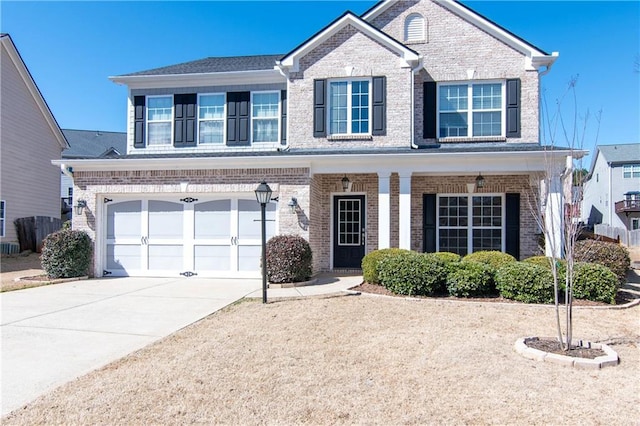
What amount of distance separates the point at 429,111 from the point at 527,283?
253 inches

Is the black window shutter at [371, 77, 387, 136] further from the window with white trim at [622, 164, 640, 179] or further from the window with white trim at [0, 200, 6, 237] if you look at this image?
the window with white trim at [622, 164, 640, 179]

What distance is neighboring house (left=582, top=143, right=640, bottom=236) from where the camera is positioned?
32.7 metres

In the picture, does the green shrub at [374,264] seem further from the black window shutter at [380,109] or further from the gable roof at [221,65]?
the gable roof at [221,65]

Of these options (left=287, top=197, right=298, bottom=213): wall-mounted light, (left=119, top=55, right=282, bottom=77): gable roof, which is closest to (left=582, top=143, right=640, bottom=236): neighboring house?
(left=119, top=55, right=282, bottom=77): gable roof

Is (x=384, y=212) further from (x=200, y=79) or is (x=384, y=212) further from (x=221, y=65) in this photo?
(x=221, y=65)

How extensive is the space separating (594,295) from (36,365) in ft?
29.6

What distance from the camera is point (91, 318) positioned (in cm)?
706

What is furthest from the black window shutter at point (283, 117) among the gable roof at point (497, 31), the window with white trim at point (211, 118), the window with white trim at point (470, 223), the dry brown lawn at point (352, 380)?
the dry brown lawn at point (352, 380)

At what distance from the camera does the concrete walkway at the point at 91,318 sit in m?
4.64

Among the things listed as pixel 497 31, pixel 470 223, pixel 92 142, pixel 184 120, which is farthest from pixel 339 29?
pixel 92 142

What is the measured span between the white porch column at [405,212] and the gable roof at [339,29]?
3.60m

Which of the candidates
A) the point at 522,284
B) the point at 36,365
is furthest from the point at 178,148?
the point at 522,284

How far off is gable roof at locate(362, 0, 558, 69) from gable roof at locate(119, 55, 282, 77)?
12.2ft

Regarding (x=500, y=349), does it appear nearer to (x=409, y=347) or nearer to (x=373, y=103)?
(x=409, y=347)
